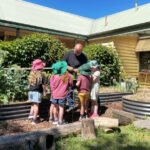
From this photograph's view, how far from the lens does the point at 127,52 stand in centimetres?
1441

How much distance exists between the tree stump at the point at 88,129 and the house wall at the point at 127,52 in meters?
9.25

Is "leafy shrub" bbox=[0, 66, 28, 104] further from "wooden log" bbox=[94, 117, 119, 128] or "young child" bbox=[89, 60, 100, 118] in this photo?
"wooden log" bbox=[94, 117, 119, 128]

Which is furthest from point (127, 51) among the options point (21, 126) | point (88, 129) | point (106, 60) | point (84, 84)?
point (88, 129)

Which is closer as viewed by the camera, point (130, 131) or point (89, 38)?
point (130, 131)

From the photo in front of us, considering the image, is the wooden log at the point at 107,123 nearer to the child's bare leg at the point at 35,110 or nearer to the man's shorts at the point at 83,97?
the man's shorts at the point at 83,97

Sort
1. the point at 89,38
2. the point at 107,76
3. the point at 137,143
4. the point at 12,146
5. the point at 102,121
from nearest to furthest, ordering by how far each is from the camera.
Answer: the point at 12,146 < the point at 137,143 < the point at 102,121 < the point at 107,76 < the point at 89,38

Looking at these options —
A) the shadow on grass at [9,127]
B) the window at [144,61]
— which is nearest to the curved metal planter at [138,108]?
A: the shadow on grass at [9,127]

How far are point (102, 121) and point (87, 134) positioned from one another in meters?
0.65

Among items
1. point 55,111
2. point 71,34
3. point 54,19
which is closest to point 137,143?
point 55,111

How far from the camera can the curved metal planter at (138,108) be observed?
269 inches

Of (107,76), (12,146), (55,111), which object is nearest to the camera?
(12,146)

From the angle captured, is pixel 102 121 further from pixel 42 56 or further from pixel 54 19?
pixel 54 19

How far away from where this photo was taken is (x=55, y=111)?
19.7 feet

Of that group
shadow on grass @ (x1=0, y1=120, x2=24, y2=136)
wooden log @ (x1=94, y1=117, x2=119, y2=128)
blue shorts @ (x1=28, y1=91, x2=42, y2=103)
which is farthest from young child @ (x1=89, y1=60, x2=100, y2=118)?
shadow on grass @ (x1=0, y1=120, x2=24, y2=136)
